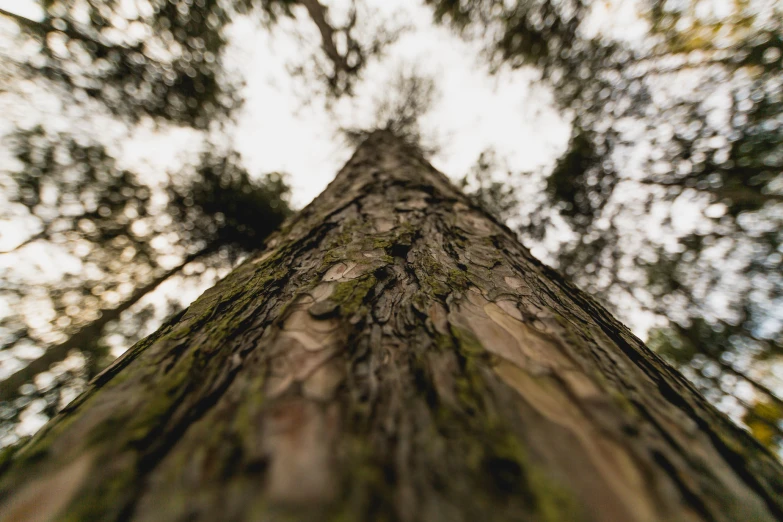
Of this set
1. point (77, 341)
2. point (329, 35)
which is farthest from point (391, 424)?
point (329, 35)

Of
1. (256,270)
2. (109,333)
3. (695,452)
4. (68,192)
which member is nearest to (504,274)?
(695,452)

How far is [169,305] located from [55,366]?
172cm

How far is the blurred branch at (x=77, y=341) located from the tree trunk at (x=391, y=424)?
5.25 metres

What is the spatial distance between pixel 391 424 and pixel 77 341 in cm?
617

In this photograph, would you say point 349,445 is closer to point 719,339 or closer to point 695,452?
point 695,452

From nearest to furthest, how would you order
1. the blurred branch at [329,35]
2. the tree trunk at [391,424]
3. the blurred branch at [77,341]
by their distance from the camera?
the tree trunk at [391,424] → the blurred branch at [77,341] → the blurred branch at [329,35]

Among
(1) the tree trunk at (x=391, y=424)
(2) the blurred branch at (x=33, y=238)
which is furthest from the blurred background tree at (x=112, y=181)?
(1) the tree trunk at (x=391, y=424)

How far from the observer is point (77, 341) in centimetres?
454

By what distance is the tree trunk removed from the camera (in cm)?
36

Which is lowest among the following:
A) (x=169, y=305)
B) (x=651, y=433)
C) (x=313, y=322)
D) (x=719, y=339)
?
(x=169, y=305)

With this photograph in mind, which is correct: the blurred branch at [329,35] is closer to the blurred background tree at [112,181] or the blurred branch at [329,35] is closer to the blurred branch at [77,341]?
the blurred background tree at [112,181]

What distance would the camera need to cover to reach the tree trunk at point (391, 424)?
1.20 ft

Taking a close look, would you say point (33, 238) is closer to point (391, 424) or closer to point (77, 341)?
point (77, 341)

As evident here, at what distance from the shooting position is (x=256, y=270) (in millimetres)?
962
